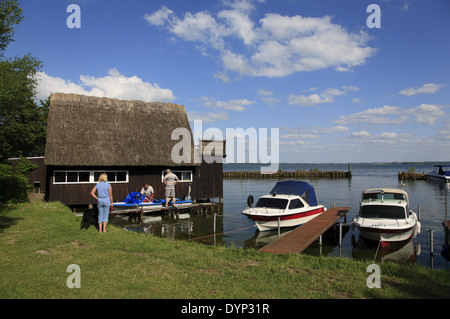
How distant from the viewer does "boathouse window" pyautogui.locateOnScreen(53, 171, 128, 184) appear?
838 inches

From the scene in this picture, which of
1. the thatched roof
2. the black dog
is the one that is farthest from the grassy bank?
the thatched roof

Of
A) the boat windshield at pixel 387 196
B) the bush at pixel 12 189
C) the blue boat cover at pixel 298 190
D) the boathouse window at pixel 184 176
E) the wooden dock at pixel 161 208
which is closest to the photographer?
the boat windshield at pixel 387 196

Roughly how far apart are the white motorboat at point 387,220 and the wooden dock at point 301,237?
1.78 meters

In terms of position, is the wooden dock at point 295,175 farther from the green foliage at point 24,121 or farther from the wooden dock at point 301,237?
the wooden dock at point 301,237

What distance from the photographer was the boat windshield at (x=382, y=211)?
15125mm

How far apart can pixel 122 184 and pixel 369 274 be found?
62.1ft

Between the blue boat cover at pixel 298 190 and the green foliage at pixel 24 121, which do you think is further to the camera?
the green foliage at pixel 24 121

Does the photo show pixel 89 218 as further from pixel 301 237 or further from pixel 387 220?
pixel 387 220

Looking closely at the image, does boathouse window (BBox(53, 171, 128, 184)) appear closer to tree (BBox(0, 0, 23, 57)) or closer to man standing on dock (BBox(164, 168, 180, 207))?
man standing on dock (BBox(164, 168, 180, 207))

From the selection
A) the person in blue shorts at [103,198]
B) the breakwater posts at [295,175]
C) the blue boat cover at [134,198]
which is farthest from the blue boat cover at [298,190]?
the breakwater posts at [295,175]

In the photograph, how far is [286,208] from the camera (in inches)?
680

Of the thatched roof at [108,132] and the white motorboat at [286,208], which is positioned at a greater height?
the thatched roof at [108,132]
